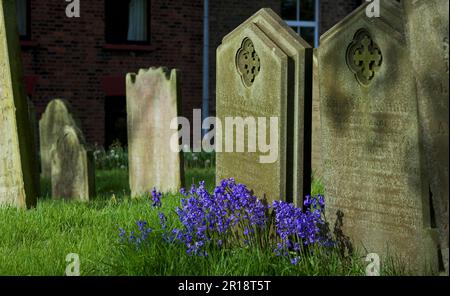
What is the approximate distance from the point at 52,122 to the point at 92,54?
5.32 m

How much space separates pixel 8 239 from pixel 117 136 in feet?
36.8

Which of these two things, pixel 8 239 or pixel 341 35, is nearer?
pixel 341 35

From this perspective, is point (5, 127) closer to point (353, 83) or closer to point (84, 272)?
point (84, 272)

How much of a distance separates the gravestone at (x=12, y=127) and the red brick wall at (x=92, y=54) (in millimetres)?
8513

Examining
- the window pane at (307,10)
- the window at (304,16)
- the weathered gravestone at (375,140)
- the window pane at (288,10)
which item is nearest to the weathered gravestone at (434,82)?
the weathered gravestone at (375,140)

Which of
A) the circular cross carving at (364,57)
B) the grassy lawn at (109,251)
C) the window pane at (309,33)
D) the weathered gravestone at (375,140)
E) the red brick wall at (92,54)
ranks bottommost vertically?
the grassy lawn at (109,251)

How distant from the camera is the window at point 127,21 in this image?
1916 cm

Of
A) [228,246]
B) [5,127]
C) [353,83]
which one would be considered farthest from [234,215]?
[5,127]

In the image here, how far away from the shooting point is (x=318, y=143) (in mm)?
10516

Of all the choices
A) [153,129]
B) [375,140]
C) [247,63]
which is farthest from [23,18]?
[375,140]

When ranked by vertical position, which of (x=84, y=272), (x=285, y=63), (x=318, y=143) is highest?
(x=285, y=63)

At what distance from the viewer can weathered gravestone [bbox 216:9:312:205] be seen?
6742 millimetres

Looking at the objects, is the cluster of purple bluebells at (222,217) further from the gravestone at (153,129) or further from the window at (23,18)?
the window at (23,18)

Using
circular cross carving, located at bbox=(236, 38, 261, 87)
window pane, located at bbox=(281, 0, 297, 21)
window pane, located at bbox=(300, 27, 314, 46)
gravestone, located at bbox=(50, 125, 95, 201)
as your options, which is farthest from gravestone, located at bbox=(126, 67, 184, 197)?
window pane, located at bbox=(300, 27, 314, 46)
